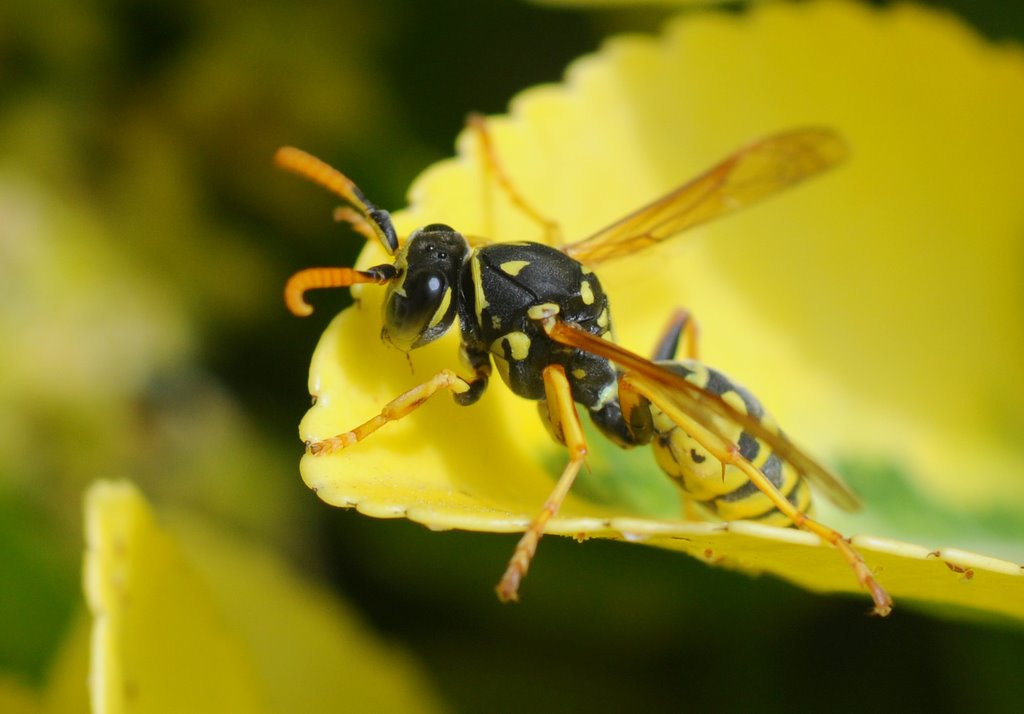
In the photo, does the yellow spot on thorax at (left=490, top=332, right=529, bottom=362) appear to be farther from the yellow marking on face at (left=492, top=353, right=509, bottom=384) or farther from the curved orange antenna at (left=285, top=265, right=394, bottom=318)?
the curved orange antenna at (left=285, top=265, right=394, bottom=318)

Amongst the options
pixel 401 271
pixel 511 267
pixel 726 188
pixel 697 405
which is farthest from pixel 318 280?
pixel 726 188

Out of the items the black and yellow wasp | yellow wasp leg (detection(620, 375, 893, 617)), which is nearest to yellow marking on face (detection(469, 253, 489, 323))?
the black and yellow wasp

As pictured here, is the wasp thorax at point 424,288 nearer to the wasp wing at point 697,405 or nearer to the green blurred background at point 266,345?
the wasp wing at point 697,405

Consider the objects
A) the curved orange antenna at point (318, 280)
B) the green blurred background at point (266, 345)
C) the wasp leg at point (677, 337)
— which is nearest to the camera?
the curved orange antenna at point (318, 280)

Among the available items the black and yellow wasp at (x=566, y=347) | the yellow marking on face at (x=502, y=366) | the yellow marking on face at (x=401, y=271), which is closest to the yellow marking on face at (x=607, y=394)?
the black and yellow wasp at (x=566, y=347)

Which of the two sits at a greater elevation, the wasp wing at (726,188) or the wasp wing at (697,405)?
the wasp wing at (726,188)

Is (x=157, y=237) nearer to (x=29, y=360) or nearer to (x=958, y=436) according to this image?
(x=29, y=360)

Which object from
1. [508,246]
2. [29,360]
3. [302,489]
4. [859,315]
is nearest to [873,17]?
[859,315]
